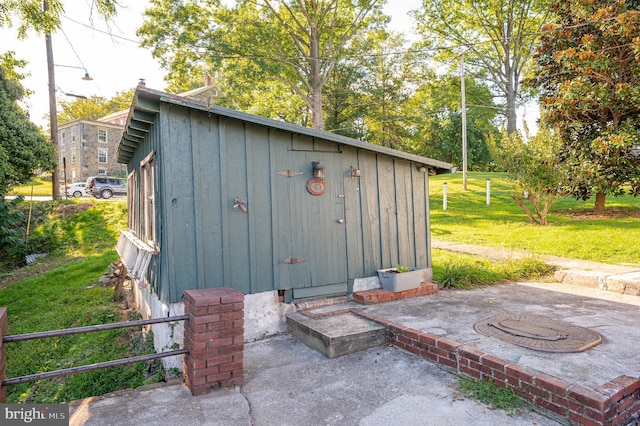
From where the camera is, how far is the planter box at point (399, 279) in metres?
4.93

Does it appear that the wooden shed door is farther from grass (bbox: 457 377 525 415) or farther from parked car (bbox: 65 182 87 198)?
parked car (bbox: 65 182 87 198)

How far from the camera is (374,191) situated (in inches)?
203

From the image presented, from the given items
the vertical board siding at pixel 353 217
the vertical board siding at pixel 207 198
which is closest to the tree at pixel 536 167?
the vertical board siding at pixel 353 217

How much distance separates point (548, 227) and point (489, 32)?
1452cm

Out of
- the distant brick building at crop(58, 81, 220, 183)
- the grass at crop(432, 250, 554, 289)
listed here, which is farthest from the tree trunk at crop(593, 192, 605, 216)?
the distant brick building at crop(58, 81, 220, 183)

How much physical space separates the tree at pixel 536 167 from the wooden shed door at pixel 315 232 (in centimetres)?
759

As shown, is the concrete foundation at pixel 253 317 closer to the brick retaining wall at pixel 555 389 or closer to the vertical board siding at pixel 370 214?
the vertical board siding at pixel 370 214

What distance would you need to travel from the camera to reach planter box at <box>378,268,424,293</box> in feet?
16.2

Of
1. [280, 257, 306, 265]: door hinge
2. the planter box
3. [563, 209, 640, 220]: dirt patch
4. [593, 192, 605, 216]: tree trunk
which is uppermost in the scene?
[593, 192, 605, 216]: tree trunk

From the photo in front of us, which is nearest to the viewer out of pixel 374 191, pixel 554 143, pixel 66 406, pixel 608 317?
pixel 66 406

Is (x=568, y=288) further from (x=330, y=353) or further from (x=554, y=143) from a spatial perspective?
(x=554, y=143)

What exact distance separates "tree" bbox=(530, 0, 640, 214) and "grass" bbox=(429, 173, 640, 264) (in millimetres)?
1092

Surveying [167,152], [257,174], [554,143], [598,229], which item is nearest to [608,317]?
[257,174]

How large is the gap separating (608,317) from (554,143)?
282 inches
